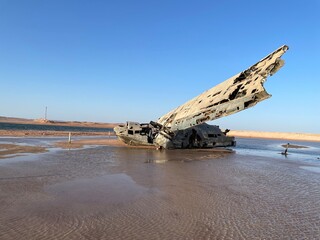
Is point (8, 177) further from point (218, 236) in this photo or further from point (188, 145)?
point (188, 145)

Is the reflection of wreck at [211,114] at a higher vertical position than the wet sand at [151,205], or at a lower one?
higher

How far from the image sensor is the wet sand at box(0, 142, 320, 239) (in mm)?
5859

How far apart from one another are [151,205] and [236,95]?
1677 cm

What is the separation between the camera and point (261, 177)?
13.2 meters

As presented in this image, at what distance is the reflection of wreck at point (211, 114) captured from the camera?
70.2 ft

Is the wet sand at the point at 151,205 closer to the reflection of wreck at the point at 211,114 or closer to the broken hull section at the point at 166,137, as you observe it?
the reflection of wreck at the point at 211,114

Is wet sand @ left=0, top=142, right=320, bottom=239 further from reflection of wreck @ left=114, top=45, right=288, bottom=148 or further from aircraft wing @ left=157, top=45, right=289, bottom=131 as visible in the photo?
reflection of wreck @ left=114, top=45, right=288, bottom=148

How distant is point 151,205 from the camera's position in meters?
7.77

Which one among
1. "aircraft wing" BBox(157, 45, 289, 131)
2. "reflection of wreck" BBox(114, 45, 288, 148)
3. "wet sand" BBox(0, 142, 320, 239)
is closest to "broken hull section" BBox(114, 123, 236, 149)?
"reflection of wreck" BBox(114, 45, 288, 148)

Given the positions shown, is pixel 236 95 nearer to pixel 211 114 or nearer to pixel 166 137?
pixel 211 114

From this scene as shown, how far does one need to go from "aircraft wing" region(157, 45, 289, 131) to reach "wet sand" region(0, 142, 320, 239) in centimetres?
908

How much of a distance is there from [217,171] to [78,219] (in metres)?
9.30

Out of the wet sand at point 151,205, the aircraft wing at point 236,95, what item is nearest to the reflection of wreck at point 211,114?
the aircraft wing at point 236,95

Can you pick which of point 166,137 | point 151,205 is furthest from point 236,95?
point 151,205
